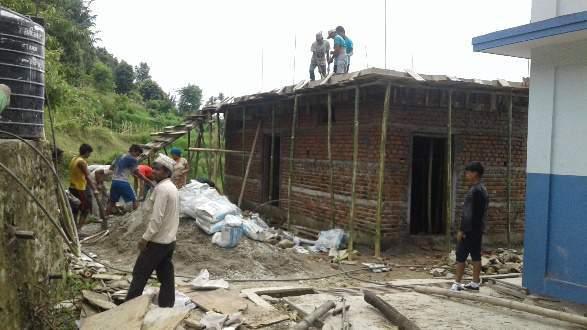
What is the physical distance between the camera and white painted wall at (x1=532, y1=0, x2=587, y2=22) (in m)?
5.56

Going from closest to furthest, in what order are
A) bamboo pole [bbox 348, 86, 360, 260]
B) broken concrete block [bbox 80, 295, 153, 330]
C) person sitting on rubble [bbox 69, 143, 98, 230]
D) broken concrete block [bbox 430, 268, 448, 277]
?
broken concrete block [bbox 80, 295, 153, 330]
broken concrete block [bbox 430, 268, 448, 277]
person sitting on rubble [bbox 69, 143, 98, 230]
bamboo pole [bbox 348, 86, 360, 260]

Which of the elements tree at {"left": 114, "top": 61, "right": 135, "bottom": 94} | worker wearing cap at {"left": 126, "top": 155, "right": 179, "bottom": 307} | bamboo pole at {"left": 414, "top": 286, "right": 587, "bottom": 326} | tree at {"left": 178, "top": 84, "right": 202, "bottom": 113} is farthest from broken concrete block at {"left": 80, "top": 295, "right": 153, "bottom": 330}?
tree at {"left": 114, "top": 61, "right": 135, "bottom": 94}

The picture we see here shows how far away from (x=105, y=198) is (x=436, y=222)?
6.88 m

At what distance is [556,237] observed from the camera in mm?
5762

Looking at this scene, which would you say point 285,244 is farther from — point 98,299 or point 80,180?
point 98,299

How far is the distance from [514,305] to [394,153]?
14.5ft

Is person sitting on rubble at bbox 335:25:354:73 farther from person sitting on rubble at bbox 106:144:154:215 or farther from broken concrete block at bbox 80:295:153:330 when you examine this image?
broken concrete block at bbox 80:295:153:330

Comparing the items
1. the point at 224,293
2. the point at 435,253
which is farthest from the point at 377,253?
the point at 224,293

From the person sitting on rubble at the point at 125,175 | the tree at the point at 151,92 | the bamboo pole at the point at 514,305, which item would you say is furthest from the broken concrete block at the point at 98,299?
the tree at the point at 151,92

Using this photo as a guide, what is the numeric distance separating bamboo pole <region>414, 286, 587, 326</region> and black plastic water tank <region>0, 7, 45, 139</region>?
15.1ft

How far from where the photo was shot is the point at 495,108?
9844 millimetres

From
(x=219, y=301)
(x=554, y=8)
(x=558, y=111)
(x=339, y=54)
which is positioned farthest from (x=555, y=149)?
(x=339, y=54)

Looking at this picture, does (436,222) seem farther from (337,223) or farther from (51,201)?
(51,201)

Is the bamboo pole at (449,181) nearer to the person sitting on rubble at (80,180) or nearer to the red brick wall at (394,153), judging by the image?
the red brick wall at (394,153)
